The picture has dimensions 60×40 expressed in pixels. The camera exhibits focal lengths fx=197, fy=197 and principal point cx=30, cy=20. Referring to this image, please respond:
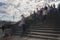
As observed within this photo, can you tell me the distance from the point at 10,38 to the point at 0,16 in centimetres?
41

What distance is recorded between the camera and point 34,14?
121 inches

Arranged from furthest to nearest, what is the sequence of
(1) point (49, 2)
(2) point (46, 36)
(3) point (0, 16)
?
(3) point (0, 16) < (1) point (49, 2) < (2) point (46, 36)

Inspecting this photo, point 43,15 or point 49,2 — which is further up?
point 49,2

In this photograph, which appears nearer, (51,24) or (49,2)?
(51,24)

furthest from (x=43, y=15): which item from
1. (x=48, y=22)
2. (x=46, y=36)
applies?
(x=46, y=36)

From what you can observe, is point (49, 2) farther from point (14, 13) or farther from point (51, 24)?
point (14, 13)

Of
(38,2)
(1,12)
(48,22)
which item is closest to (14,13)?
(1,12)

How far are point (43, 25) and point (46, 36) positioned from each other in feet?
0.61

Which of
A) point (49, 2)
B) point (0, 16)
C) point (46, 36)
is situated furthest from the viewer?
point (0, 16)

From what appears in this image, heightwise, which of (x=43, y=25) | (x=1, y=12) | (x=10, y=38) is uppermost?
(x=1, y=12)

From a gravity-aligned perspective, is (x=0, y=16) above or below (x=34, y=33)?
above

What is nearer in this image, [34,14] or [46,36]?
[46,36]

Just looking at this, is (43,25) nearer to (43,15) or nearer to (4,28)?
(43,15)

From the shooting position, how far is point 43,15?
301 centimetres
